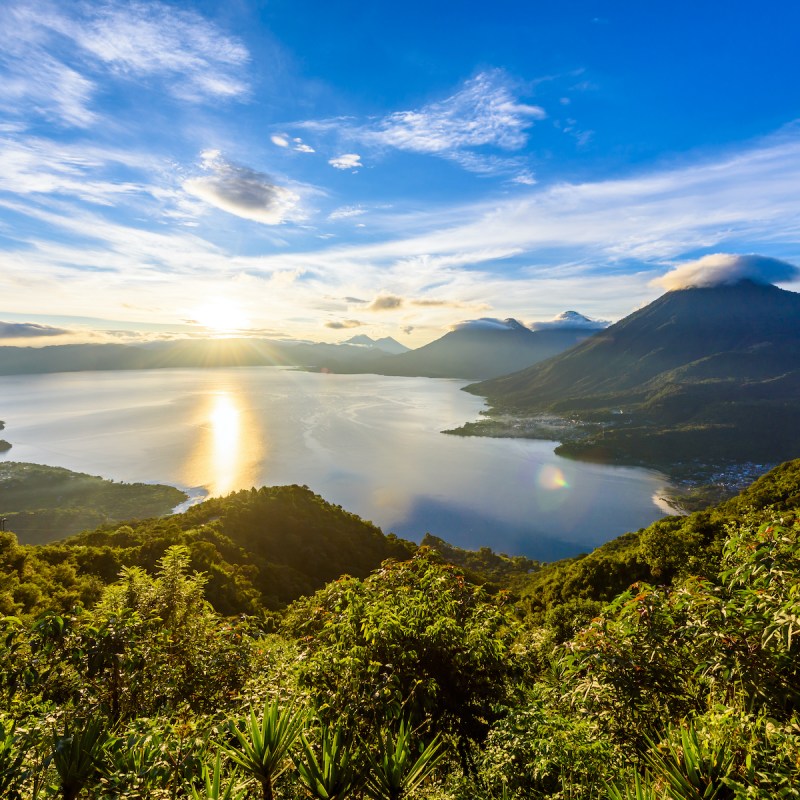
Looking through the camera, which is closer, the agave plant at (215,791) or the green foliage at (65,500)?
the agave plant at (215,791)

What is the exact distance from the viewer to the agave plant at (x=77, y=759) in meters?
3.81

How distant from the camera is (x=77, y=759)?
3.93 metres

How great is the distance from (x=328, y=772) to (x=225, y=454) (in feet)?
415

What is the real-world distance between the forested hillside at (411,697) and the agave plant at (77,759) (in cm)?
2

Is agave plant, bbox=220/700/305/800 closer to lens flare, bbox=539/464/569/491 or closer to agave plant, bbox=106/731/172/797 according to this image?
agave plant, bbox=106/731/172/797

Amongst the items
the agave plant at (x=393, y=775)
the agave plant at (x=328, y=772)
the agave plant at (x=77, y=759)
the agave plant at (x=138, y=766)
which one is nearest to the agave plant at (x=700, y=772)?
the agave plant at (x=393, y=775)

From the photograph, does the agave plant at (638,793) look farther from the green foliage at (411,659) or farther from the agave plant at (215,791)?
the agave plant at (215,791)

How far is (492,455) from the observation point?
433 feet

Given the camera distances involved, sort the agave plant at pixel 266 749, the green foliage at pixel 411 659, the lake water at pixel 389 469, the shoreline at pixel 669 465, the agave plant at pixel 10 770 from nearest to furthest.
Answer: the agave plant at pixel 10 770, the agave plant at pixel 266 749, the green foliage at pixel 411 659, the lake water at pixel 389 469, the shoreline at pixel 669 465

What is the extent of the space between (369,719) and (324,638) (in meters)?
1.83

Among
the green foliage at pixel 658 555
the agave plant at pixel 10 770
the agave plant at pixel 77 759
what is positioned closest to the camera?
the agave plant at pixel 10 770

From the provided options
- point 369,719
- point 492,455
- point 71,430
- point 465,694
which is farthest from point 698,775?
point 71,430

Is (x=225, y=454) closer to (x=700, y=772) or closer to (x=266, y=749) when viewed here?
(x=266, y=749)

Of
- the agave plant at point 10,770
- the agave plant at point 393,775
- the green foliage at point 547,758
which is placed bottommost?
the green foliage at point 547,758
